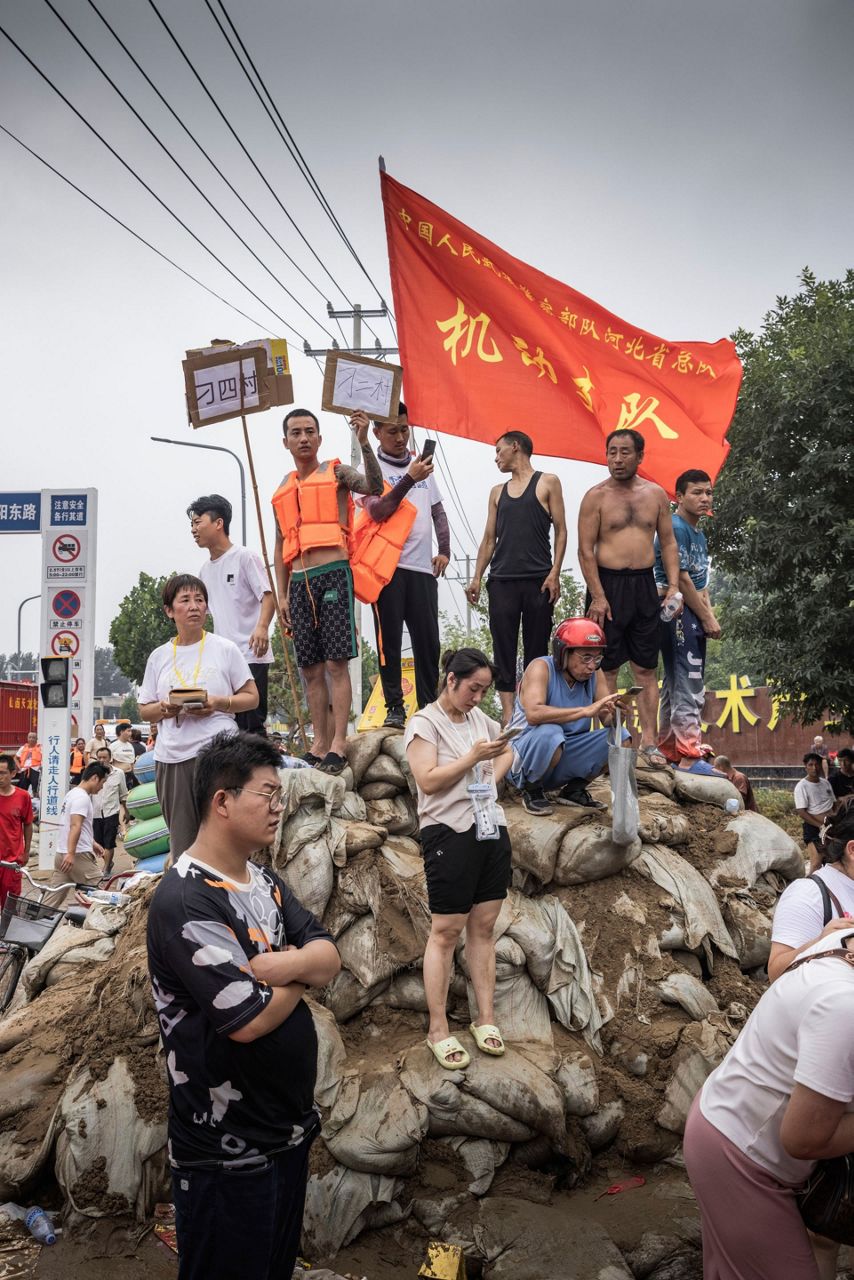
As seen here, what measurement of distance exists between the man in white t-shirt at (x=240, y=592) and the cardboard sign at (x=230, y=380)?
564 millimetres

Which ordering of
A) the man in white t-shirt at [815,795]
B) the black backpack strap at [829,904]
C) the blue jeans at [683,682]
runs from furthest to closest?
the man in white t-shirt at [815,795] < the blue jeans at [683,682] < the black backpack strap at [829,904]

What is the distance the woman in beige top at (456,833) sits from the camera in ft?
16.1

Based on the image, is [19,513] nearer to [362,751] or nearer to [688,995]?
[362,751]

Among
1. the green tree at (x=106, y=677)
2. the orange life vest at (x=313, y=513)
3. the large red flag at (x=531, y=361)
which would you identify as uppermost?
the large red flag at (x=531, y=361)

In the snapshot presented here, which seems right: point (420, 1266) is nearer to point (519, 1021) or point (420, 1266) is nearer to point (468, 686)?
point (519, 1021)

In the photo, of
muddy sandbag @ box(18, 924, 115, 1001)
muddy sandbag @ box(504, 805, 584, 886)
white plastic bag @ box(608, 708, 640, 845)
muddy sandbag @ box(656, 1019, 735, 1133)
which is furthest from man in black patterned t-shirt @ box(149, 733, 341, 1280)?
muddy sandbag @ box(18, 924, 115, 1001)

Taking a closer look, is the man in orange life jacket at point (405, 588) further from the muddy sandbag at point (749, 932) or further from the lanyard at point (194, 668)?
the muddy sandbag at point (749, 932)

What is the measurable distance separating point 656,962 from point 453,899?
173 centimetres

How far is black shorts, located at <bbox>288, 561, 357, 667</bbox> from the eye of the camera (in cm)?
650

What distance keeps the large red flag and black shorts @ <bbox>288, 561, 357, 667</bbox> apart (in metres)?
1.87

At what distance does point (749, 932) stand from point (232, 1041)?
465 centimetres

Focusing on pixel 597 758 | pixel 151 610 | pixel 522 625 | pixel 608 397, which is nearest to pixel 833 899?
pixel 597 758

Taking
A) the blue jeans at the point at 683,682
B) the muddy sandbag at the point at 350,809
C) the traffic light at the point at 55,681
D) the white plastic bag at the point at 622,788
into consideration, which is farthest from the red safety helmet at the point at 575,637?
the traffic light at the point at 55,681

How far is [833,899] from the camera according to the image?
3377 millimetres
